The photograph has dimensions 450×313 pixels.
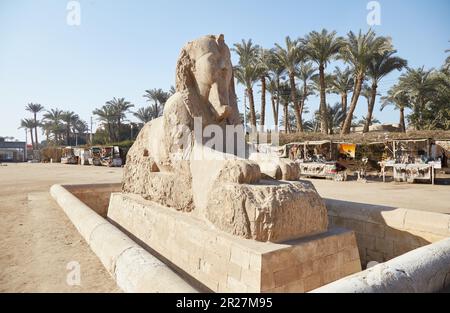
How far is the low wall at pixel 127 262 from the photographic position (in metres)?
1.54

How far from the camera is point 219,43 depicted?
3611 mm

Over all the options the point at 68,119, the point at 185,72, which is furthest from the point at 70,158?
Answer: the point at 185,72

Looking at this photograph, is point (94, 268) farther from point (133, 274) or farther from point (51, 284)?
point (133, 274)

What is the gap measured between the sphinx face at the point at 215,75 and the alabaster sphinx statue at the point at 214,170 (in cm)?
1

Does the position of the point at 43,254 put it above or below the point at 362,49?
below

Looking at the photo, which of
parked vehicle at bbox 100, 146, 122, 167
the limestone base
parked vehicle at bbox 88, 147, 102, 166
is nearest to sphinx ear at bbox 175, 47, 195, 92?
the limestone base

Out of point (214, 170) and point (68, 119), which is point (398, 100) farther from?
point (68, 119)

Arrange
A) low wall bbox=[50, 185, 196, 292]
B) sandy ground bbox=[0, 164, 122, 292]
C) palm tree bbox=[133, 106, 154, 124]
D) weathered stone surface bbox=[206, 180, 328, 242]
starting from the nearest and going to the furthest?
low wall bbox=[50, 185, 196, 292], sandy ground bbox=[0, 164, 122, 292], weathered stone surface bbox=[206, 180, 328, 242], palm tree bbox=[133, 106, 154, 124]

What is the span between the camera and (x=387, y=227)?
3369 millimetres

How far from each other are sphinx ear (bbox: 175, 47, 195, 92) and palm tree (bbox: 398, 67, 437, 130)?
19700 millimetres

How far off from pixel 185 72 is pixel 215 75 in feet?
1.40

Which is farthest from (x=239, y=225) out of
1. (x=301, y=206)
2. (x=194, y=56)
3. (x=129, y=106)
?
(x=129, y=106)

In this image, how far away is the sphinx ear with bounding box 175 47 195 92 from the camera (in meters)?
3.68

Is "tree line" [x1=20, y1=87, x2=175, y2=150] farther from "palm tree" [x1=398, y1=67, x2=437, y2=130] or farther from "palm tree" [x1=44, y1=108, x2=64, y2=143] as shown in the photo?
"palm tree" [x1=398, y1=67, x2=437, y2=130]
